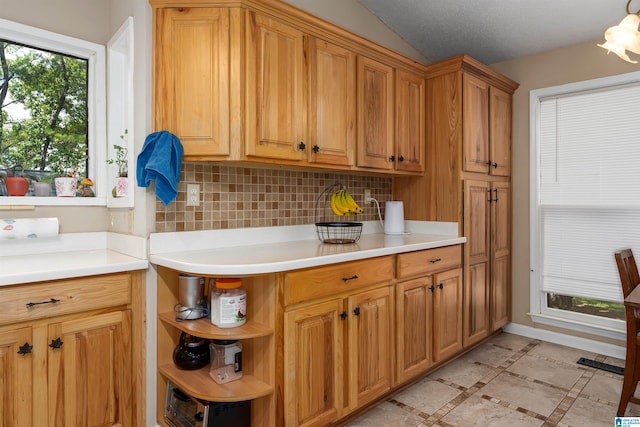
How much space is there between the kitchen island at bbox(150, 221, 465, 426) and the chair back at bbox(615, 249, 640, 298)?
999 millimetres

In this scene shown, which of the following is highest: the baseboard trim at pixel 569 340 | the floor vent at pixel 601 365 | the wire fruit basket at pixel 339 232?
the wire fruit basket at pixel 339 232

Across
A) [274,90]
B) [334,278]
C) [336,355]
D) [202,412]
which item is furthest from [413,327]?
[274,90]

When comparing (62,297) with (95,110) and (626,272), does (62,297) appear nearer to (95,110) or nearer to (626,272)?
(95,110)

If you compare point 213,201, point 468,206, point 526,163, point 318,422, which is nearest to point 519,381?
point 468,206

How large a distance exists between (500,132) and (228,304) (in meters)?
2.79

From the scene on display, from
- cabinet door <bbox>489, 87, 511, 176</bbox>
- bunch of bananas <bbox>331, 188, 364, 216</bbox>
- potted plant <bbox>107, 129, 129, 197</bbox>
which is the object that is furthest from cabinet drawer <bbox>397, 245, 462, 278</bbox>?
potted plant <bbox>107, 129, 129, 197</bbox>

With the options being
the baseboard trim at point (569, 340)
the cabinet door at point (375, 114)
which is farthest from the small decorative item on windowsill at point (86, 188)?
the baseboard trim at point (569, 340)

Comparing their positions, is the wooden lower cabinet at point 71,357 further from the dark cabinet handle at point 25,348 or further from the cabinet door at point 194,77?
the cabinet door at point 194,77

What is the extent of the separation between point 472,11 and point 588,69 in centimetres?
107

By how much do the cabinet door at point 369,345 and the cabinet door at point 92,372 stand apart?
1.10 meters

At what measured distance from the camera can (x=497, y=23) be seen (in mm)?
3078

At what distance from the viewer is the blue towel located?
1.86 metres

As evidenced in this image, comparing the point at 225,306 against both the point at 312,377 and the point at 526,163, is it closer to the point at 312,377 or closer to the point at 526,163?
the point at 312,377

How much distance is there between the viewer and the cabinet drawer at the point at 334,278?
182 centimetres
